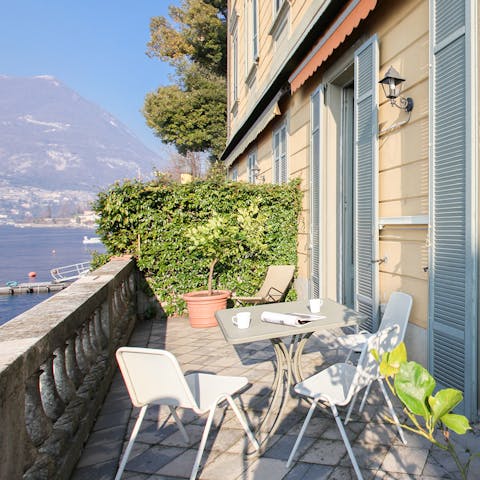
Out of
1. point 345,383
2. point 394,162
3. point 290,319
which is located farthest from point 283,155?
point 345,383

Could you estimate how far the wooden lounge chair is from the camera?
6.20 m

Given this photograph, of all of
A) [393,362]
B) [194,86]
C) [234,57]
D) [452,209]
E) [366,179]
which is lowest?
[393,362]

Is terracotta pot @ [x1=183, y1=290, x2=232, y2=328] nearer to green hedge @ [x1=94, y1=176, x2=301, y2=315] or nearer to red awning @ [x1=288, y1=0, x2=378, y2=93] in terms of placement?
green hedge @ [x1=94, y1=176, x2=301, y2=315]

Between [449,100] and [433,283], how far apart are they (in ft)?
4.33

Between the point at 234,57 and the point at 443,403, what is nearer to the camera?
the point at 443,403

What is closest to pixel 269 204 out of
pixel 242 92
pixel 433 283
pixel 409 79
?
pixel 409 79

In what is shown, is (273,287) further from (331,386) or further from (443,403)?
(443,403)

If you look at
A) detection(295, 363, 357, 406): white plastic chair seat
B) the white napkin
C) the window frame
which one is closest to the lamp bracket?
the white napkin

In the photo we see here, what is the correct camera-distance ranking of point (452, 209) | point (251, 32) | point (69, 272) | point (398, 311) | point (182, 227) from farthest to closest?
point (69, 272), point (251, 32), point (182, 227), point (398, 311), point (452, 209)

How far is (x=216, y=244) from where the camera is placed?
592 cm

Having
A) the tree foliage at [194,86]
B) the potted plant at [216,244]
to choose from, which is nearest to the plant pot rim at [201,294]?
the potted plant at [216,244]

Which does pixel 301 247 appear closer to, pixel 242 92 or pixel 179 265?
pixel 179 265

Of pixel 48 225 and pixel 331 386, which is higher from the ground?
pixel 48 225

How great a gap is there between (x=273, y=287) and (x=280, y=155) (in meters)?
2.88
